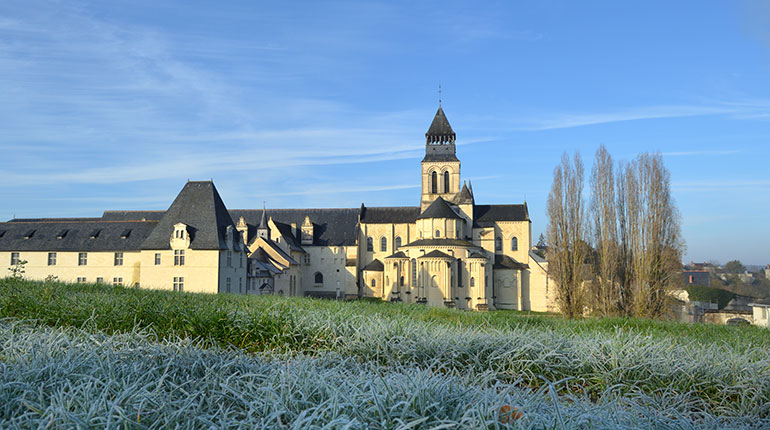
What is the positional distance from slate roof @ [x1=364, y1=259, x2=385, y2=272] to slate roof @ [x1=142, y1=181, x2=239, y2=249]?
2295 cm

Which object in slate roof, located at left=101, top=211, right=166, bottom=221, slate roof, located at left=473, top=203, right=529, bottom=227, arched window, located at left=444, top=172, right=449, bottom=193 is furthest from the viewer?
arched window, located at left=444, top=172, right=449, bottom=193

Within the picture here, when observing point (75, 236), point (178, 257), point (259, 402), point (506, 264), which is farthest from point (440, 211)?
point (259, 402)

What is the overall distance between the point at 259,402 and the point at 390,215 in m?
56.5

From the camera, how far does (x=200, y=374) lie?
6.00m

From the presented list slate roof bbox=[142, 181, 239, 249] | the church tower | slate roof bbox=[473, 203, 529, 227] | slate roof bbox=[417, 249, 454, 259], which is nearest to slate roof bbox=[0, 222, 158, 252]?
slate roof bbox=[142, 181, 239, 249]

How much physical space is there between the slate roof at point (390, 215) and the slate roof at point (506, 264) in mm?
10745

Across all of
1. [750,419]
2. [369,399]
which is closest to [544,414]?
[369,399]

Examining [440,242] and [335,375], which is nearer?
[335,375]

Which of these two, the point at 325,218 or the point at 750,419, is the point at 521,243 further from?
the point at 750,419

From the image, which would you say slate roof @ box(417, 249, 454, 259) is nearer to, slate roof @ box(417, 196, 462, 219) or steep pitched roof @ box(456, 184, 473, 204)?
slate roof @ box(417, 196, 462, 219)

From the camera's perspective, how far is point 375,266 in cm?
5716

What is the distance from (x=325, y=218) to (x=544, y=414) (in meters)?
59.7

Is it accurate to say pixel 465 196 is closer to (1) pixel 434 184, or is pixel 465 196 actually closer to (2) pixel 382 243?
(1) pixel 434 184

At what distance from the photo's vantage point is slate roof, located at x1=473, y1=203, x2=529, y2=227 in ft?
183
